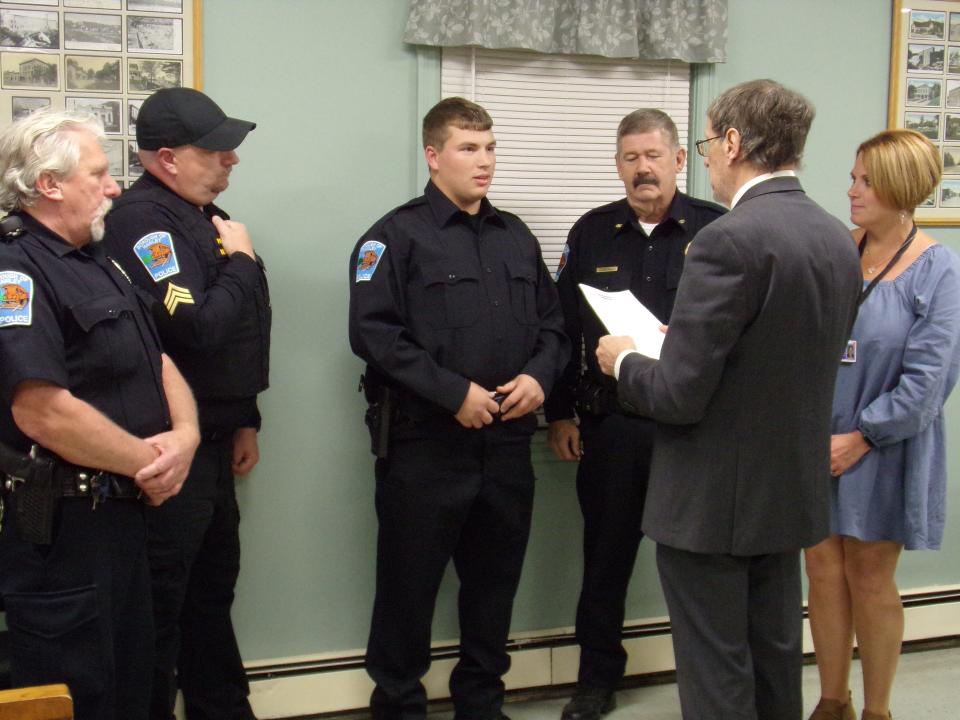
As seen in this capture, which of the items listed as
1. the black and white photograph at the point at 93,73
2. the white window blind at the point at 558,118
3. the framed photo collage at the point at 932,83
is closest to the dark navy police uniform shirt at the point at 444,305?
the white window blind at the point at 558,118

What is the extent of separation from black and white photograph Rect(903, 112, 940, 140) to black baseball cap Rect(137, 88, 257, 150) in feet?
7.49

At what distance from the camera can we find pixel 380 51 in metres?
2.72

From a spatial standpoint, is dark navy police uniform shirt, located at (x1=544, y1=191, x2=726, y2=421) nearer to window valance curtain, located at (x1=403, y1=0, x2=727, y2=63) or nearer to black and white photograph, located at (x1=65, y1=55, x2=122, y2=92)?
window valance curtain, located at (x1=403, y1=0, x2=727, y2=63)

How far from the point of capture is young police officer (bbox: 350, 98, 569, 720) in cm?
246

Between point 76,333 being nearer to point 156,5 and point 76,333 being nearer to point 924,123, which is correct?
point 156,5

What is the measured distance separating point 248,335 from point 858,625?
1784mm

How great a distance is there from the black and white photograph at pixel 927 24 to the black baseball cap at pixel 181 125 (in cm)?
232

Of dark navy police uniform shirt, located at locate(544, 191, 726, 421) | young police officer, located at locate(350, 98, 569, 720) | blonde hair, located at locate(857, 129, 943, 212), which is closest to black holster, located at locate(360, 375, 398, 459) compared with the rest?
young police officer, located at locate(350, 98, 569, 720)

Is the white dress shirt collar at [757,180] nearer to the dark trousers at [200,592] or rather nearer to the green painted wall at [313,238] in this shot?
the green painted wall at [313,238]

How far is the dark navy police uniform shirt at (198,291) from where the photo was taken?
2.13m

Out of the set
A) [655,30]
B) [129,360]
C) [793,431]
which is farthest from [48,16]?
[793,431]

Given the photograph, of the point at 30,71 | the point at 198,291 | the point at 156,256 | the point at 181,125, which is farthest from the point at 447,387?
the point at 30,71

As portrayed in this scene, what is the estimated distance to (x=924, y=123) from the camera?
10.7ft

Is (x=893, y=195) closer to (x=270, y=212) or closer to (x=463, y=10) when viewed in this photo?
(x=463, y=10)
